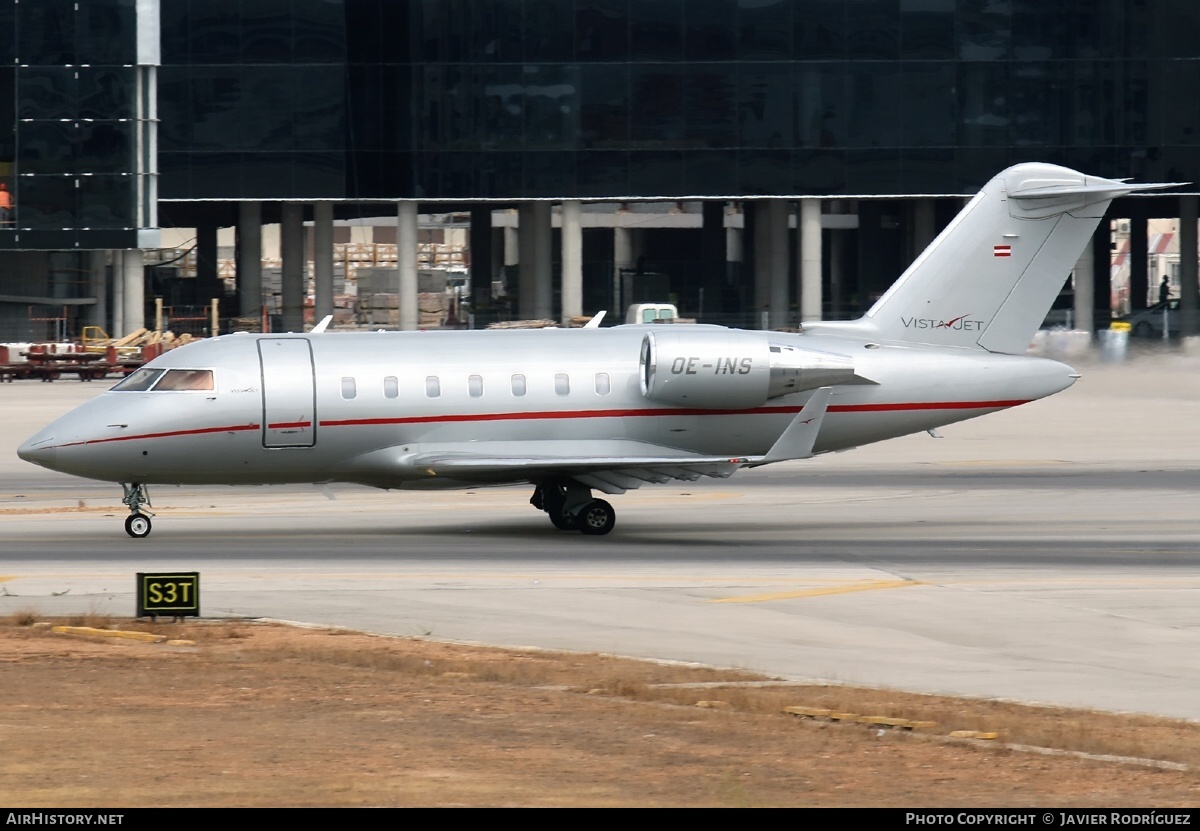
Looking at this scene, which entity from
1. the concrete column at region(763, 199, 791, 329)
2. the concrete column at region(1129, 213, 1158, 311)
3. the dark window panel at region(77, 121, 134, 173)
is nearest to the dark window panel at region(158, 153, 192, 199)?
the dark window panel at region(77, 121, 134, 173)

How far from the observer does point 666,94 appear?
7650 centimetres

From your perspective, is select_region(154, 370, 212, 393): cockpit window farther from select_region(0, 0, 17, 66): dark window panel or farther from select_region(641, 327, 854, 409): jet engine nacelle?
select_region(0, 0, 17, 66): dark window panel

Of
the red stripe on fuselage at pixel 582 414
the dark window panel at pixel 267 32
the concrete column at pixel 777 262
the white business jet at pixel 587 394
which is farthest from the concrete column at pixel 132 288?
the red stripe on fuselage at pixel 582 414

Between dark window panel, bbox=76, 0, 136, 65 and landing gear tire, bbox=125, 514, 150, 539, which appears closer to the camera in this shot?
landing gear tire, bbox=125, 514, 150, 539

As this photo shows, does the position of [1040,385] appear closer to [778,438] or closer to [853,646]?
[778,438]

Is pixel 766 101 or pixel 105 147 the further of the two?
pixel 766 101

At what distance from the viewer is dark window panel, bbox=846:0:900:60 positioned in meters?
75.8

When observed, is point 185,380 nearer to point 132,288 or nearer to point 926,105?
point 132,288

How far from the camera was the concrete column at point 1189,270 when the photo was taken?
8381 centimetres

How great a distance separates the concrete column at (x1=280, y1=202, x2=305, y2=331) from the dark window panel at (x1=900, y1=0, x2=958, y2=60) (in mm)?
30926

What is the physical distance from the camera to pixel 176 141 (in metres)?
76.9

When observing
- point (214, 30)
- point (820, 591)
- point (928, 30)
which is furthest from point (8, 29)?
point (820, 591)

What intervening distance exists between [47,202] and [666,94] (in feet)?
89.6

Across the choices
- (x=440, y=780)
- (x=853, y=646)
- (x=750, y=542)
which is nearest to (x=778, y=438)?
(x=750, y=542)
